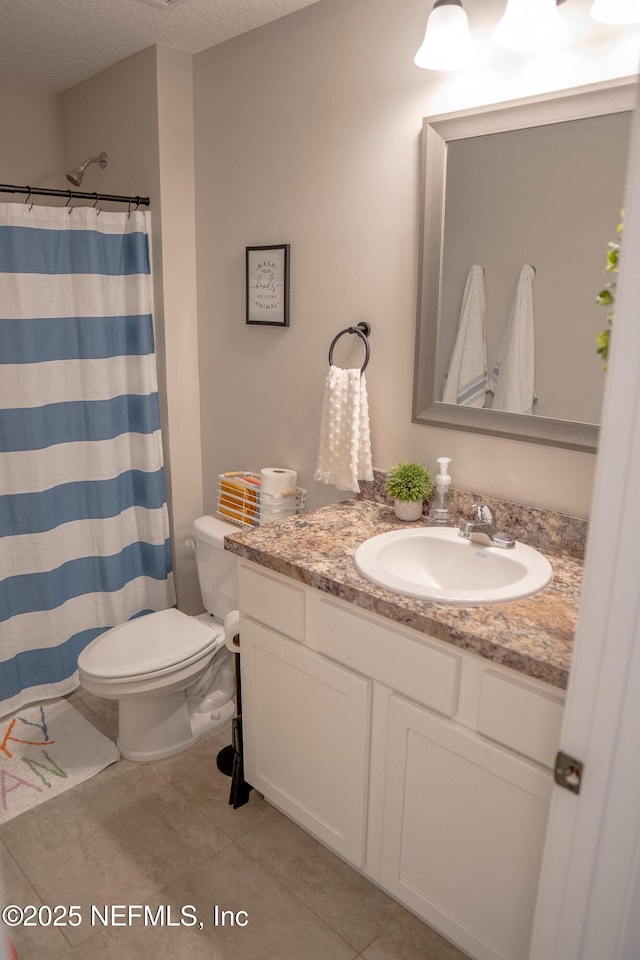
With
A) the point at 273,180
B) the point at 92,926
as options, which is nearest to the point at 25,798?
the point at 92,926

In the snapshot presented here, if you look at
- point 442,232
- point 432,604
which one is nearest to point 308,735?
point 432,604

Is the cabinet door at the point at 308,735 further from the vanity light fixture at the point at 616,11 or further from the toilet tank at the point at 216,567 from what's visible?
the vanity light fixture at the point at 616,11

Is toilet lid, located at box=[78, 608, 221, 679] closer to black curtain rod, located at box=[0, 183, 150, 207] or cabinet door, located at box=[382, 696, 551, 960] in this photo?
cabinet door, located at box=[382, 696, 551, 960]

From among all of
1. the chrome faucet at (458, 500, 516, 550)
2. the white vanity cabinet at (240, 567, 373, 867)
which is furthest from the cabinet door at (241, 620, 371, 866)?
the chrome faucet at (458, 500, 516, 550)

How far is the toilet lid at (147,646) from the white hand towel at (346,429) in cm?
72

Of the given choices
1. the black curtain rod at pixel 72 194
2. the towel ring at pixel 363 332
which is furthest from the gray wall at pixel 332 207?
the black curtain rod at pixel 72 194

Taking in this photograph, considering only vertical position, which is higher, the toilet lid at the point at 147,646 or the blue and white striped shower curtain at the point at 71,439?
the blue and white striped shower curtain at the point at 71,439

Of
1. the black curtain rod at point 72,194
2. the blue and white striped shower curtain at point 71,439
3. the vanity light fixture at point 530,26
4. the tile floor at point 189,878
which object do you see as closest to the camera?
the vanity light fixture at point 530,26

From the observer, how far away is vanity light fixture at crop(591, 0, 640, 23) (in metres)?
1.43

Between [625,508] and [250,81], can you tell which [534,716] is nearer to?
[625,508]

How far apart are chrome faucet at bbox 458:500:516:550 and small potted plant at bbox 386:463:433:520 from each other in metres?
0.19

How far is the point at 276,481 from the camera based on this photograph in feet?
7.87

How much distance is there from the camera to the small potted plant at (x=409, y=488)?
1983 mm

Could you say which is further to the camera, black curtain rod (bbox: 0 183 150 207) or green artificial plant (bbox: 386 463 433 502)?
black curtain rod (bbox: 0 183 150 207)
